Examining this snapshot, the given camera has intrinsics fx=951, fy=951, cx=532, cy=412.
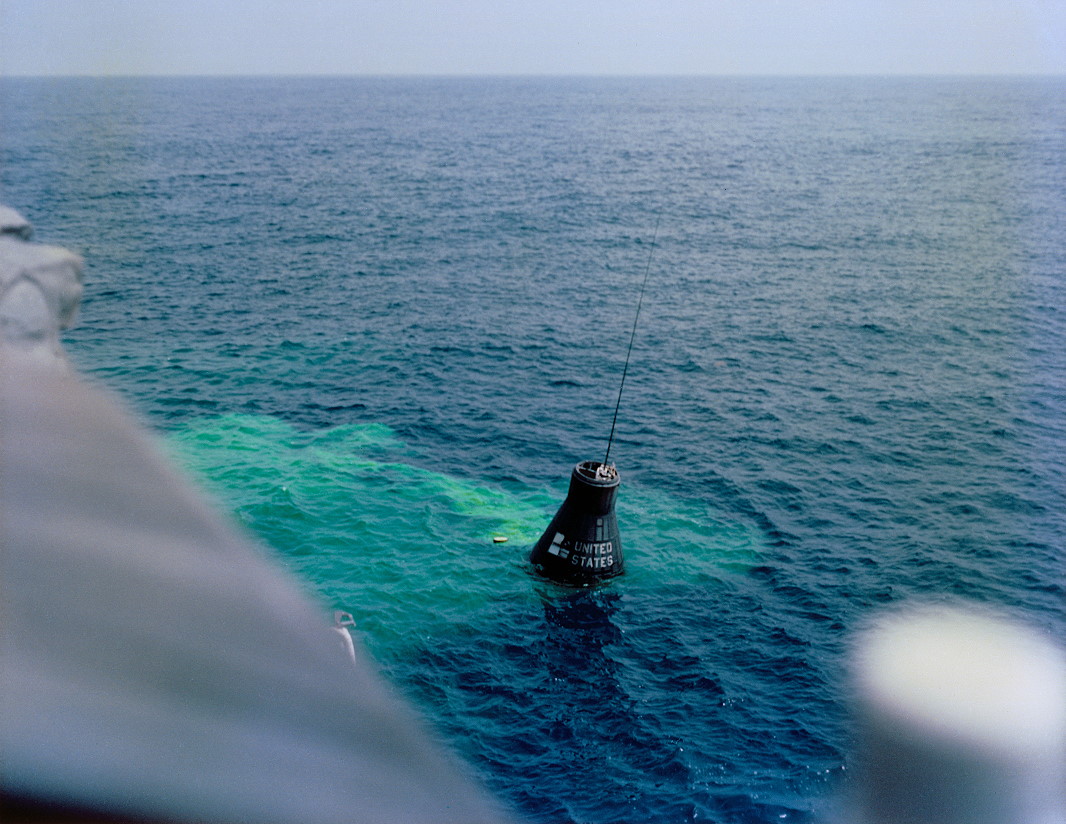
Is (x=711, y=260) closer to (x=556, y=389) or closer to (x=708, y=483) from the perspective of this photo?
(x=556, y=389)

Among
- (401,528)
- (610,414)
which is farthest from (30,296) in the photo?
(610,414)

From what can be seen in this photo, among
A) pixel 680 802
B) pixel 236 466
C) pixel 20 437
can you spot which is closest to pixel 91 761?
pixel 20 437

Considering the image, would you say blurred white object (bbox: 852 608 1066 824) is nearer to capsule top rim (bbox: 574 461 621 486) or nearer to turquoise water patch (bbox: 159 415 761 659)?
turquoise water patch (bbox: 159 415 761 659)

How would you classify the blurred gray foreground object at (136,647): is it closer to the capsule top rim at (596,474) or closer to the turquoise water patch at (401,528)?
the turquoise water patch at (401,528)

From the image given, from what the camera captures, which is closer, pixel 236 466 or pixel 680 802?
pixel 680 802

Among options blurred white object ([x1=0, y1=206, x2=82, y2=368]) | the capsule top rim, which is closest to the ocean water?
blurred white object ([x1=0, y1=206, x2=82, y2=368])
